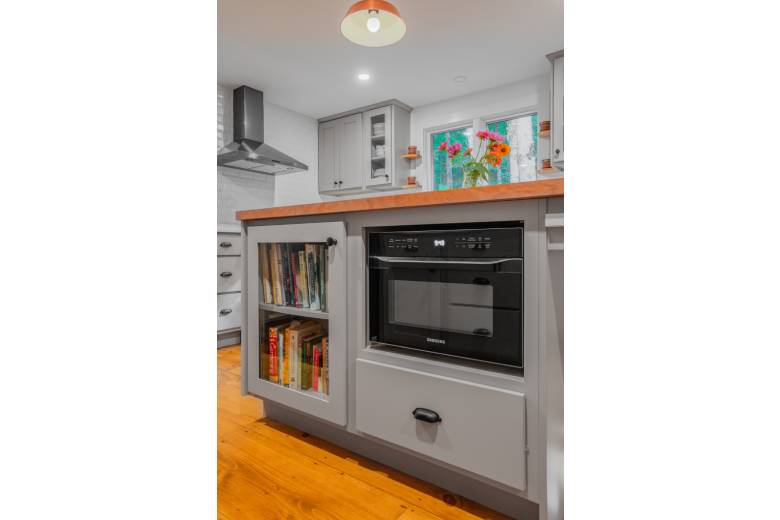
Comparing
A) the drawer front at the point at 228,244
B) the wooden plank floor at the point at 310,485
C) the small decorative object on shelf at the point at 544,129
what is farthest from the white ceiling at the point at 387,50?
the wooden plank floor at the point at 310,485

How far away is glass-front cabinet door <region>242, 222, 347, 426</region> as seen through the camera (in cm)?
141

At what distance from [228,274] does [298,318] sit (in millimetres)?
1688

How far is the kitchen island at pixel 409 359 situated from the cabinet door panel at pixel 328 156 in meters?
2.83

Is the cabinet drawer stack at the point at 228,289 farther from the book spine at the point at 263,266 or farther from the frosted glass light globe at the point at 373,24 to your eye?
the frosted glass light globe at the point at 373,24

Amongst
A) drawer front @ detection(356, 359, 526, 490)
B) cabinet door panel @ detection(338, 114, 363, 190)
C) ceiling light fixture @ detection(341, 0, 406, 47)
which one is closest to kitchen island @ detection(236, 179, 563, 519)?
drawer front @ detection(356, 359, 526, 490)

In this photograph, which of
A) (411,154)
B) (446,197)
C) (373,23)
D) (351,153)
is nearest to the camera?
(446,197)

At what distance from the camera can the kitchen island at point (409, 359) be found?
1.00 meters

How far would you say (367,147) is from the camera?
4.16 metres

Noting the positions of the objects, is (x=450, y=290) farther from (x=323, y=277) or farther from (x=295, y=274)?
(x=295, y=274)

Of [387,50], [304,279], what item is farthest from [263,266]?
[387,50]
